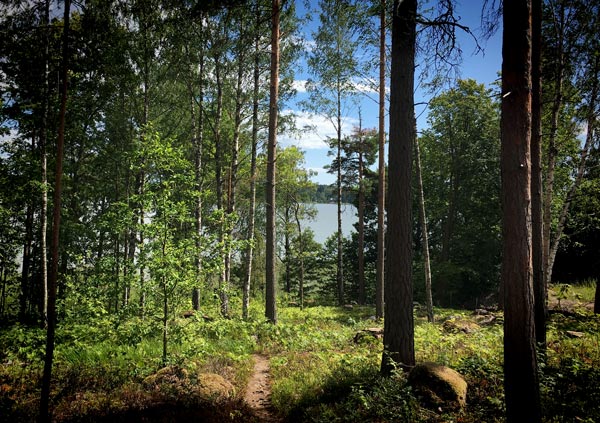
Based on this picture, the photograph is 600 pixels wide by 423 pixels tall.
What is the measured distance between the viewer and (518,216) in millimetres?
4191

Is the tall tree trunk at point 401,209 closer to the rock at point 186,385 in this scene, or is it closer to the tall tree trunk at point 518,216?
the tall tree trunk at point 518,216

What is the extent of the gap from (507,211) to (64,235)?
53.1 feet

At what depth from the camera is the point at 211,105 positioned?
16.7 meters

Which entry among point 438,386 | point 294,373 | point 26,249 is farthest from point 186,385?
point 26,249

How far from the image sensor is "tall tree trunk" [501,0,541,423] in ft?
13.7

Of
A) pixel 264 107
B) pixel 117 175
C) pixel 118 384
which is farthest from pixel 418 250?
pixel 118 384

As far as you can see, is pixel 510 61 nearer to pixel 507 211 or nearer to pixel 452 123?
pixel 507 211

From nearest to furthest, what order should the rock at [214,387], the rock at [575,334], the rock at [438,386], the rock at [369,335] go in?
1. the rock at [438,386]
2. the rock at [214,387]
3. the rock at [575,334]
4. the rock at [369,335]

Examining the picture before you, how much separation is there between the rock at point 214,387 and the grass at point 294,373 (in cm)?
24

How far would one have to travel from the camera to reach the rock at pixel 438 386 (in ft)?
16.2

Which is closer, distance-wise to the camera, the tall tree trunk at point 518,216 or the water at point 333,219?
the tall tree trunk at point 518,216

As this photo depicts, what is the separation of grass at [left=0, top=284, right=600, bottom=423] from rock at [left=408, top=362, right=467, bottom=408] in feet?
0.53

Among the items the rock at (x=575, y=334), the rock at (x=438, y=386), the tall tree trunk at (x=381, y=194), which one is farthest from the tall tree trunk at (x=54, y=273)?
the rock at (x=575, y=334)

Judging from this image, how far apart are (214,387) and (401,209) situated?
504 centimetres
